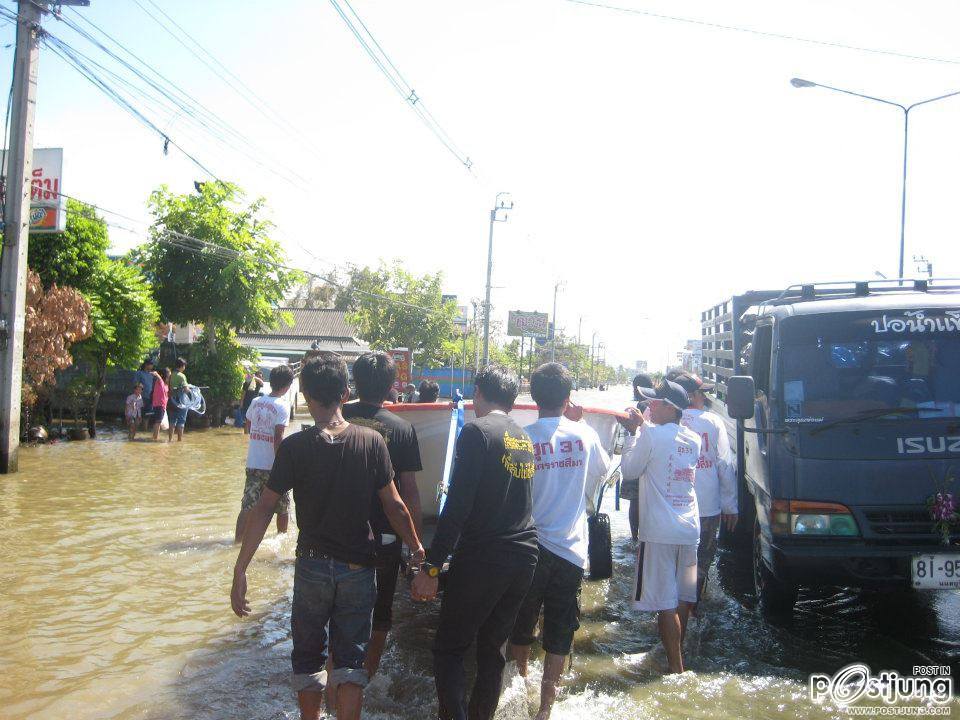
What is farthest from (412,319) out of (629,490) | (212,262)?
(629,490)

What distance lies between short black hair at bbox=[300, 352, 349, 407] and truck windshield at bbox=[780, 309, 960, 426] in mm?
3413

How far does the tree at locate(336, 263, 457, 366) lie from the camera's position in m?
49.3

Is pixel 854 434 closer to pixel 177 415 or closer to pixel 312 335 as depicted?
pixel 177 415

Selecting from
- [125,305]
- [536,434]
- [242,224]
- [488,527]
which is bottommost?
[488,527]

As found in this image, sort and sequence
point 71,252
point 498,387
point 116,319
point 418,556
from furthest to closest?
point 116,319 < point 71,252 < point 498,387 < point 418,556

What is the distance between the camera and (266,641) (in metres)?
5.74

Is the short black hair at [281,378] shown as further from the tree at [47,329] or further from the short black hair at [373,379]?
the tree at [47,329]

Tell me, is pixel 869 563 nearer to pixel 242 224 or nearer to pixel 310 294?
pixel 242 224

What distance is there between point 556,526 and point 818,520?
214cm

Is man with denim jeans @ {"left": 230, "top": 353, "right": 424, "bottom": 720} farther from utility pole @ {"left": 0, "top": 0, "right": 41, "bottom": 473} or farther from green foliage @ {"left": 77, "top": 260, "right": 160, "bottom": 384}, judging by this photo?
green foliage @ {"left": 77, "top": 260, "right": 160, "bottom": 384}

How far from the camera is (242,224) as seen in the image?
77.3 ft

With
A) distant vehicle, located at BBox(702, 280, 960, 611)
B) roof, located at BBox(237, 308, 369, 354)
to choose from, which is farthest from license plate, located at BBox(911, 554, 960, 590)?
roof, located at BBox(237, 308, 369, 354)

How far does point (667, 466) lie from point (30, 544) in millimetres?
6741

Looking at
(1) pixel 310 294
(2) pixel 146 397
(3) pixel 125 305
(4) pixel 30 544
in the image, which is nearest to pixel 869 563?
(4) pixel 30 544
